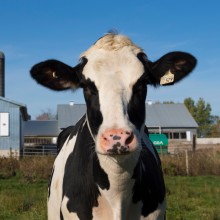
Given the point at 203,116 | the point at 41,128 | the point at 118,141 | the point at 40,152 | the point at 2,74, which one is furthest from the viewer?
the point at 203,116

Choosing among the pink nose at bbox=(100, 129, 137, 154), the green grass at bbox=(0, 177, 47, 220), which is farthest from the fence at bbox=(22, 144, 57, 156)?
the pink nose at bbox=(100, 129, 137, 154)

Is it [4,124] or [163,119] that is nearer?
[4,124]

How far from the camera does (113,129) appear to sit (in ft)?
11.7

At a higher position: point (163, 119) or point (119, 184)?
point (163, 119)

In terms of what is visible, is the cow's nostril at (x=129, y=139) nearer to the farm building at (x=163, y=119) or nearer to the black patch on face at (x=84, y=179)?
the black patch on face at (x=84, y=179)

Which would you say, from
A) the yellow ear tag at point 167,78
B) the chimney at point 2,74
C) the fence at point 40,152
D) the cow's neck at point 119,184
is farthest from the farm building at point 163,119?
the cow's neck at point 119,184

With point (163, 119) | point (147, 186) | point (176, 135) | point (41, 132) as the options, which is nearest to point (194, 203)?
point (147, 186)

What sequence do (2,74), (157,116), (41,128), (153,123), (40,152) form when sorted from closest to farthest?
(40,152) < (2,74) < (153,123) < (157,116) < (41,128)

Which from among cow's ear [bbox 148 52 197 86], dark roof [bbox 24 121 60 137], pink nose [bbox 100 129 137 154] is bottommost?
pink nose [bbox 100 129 137 154]

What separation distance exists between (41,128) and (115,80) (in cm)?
6252

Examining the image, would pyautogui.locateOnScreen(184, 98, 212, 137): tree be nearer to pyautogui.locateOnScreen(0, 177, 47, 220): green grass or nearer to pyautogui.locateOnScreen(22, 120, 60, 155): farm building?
pyautogui.locateOnScreen(22, 120, 60, 155): farm building

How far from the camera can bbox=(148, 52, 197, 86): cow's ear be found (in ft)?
15.1

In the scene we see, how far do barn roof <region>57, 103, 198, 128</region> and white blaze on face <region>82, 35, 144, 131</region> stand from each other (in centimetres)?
5376

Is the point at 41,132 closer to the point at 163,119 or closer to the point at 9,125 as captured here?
the point at 163,119
